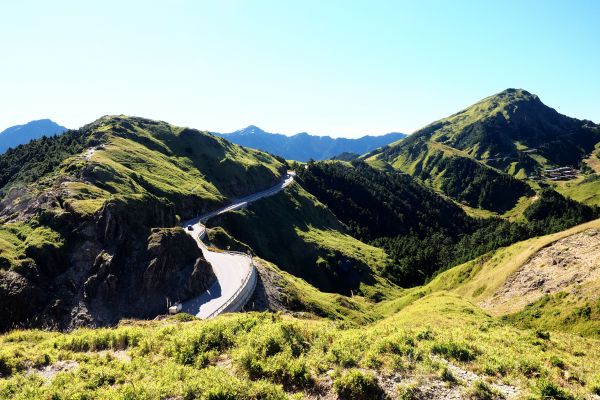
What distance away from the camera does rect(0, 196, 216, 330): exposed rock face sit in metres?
45.1

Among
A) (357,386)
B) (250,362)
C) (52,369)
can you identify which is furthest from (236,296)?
(357,386)

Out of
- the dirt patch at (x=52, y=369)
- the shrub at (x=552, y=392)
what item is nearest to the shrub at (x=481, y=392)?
the shrub at (x=552, y=392)

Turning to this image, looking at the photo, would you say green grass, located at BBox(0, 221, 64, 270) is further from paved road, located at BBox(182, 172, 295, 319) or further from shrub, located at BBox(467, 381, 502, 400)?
shrub, located at BBox(467, 381, 502, 400)

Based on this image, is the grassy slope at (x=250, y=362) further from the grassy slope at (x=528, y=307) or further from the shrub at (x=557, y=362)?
the grassy slope at (x=528, y=307)

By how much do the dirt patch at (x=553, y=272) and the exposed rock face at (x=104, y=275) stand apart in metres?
44.6

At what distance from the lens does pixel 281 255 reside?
10381 cm

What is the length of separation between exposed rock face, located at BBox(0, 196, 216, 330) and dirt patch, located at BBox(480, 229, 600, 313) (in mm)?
44589

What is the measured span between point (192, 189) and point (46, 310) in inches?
2590

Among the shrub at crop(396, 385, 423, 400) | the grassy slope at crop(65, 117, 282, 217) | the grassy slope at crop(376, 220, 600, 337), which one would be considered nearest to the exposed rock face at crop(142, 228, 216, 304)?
the grassy slope at crop(65, 117, 282, 217)

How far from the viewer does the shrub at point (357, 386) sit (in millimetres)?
16766

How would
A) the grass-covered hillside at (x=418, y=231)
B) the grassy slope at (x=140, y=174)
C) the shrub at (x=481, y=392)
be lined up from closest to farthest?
the shrub at (x=481, y=392), the grassy slope at (x=140, y=174), the grass-covered hillside at (x=418, y=231)

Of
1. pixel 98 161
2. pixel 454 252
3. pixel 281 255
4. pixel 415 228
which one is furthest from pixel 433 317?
pixel 415 228

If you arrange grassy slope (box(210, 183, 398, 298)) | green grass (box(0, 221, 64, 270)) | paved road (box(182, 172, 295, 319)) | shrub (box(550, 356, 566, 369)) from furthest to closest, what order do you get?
grassy slope (box(210, 183, 398, 298)) < green grass (box(0, 221, 64, 270)) < paved road (box(182, 172, 295, 319)) < shrub (box(550, 356, 566, 369))

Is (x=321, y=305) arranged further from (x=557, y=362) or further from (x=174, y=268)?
(x=557, y=362)
